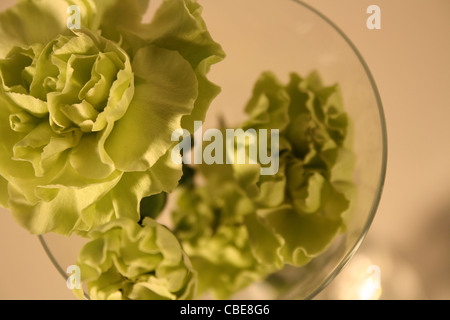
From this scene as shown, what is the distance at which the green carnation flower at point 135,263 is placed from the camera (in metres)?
0.24

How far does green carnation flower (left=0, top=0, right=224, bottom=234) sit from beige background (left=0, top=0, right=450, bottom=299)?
0.36 metres

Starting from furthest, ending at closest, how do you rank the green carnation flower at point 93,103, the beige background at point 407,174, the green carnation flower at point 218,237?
A: the beige background at point 407,174, the green carnation flower at point 218,237, the green carnation flower at point 93,103

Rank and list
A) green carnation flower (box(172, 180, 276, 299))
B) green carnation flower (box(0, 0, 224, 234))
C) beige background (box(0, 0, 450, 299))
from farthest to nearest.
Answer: beige background (box(0, 0, 450, 299)) → green carnation flower (box(172, 180, 276, 299)) → green carnation flower (box(0, 0, 224, 234))

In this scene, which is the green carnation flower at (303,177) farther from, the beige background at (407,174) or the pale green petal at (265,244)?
the beige background at (407,174)

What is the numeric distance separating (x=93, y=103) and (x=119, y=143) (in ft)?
0.08

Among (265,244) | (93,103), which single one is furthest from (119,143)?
(265,244)

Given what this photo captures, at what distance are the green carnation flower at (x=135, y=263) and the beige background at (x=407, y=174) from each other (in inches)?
13.1

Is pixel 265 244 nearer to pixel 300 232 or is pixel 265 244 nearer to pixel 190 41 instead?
pixel 300 232

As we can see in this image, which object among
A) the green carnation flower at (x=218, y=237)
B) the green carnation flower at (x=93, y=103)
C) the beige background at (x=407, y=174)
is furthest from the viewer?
the beige background at (x=407, y=174)

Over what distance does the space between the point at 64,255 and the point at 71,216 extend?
117mm

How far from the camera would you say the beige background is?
547 millimetres

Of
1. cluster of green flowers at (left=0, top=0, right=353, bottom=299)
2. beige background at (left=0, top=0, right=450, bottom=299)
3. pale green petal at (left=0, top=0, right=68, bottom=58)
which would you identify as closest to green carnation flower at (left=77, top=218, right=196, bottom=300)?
cluster of green flowers at (left=0, top=0, right=353, bottom=299)

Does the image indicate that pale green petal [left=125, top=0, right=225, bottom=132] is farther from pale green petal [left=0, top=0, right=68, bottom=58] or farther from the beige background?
the beige background

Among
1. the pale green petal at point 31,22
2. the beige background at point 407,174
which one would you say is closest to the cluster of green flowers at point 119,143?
the pale green petal at point 31,22
